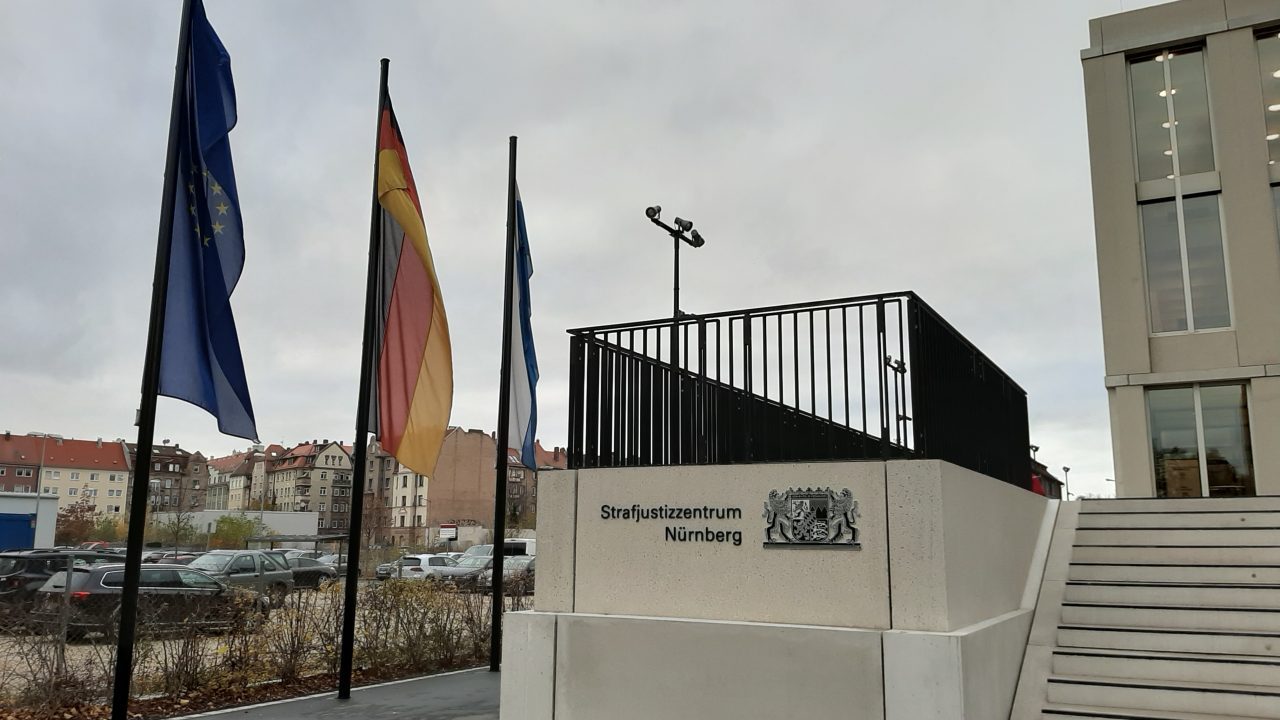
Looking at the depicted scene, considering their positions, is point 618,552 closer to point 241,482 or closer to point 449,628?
point 449,628

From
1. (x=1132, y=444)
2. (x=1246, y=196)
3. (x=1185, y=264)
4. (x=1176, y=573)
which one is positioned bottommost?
(x=1176, y=573)

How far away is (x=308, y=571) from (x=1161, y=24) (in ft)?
86.2

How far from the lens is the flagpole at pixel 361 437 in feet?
34.1

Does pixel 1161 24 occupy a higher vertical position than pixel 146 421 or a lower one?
higher

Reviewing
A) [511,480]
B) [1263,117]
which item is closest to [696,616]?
[1263,117]

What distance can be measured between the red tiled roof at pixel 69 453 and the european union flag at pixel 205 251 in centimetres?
13163

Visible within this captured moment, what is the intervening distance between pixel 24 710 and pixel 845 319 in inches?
348

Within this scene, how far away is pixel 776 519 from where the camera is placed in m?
8.03

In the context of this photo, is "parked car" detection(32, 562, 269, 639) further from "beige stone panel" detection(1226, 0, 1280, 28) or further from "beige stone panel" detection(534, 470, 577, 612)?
"beige stone panel" detection(1226, 0, 1280, 28)

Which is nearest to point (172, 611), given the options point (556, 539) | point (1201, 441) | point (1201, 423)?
point (556, 539)

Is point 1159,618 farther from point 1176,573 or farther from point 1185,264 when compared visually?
point 1185,264

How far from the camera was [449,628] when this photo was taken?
1307 centimetres

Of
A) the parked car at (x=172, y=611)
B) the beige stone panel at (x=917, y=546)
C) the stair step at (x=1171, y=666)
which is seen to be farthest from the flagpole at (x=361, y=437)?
the stair step at (x=1171, y=666)

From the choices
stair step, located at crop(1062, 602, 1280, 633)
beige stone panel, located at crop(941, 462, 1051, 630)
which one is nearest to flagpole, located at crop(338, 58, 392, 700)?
beige stone panel, located at crop(941, 462, 1051, 630)
